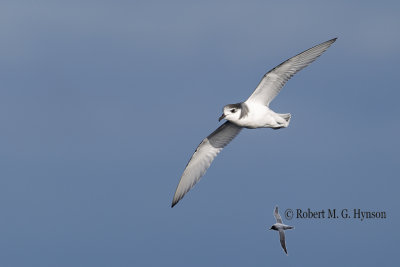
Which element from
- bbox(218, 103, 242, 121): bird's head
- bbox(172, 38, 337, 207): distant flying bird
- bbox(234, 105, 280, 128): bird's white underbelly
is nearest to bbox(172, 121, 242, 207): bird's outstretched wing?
bbox(172, 38, 337, 207): distant flying bird

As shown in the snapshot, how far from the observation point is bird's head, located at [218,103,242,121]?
19.6 metres

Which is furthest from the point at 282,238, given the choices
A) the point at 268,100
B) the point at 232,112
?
the point at 232,112

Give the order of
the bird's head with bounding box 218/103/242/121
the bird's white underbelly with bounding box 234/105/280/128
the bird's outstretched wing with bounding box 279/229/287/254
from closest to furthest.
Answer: the bird's head with bounding box 218/103/242/121 → the bird's white underbelly with bounding box 234/105/280/128 → the bird's outstretched wing with bounding box 279/229/287/254

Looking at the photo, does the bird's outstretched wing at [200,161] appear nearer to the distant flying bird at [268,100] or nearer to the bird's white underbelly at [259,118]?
the distant flying bird at [268,100]

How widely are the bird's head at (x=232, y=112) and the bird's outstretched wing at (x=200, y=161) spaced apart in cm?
218

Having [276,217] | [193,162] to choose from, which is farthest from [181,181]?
[276,217]

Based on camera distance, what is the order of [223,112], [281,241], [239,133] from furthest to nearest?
[281,241]
[239,133]
[223,112]

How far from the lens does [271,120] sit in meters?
20.1

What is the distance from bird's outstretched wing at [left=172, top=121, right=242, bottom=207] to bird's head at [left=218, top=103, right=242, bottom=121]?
218 cm

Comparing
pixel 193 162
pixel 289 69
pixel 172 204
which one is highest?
pixel 289 69

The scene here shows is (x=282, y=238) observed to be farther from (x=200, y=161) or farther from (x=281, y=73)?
(x=281, y=73)

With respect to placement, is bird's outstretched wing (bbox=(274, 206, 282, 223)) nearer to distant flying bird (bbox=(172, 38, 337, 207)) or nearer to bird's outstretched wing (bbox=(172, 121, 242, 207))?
bird's outstretched wing (bbox=(172, 121, 242, 207))

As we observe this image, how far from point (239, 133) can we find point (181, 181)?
2.48 metres

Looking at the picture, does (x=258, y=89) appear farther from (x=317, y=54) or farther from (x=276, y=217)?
(x=276, y=217)
